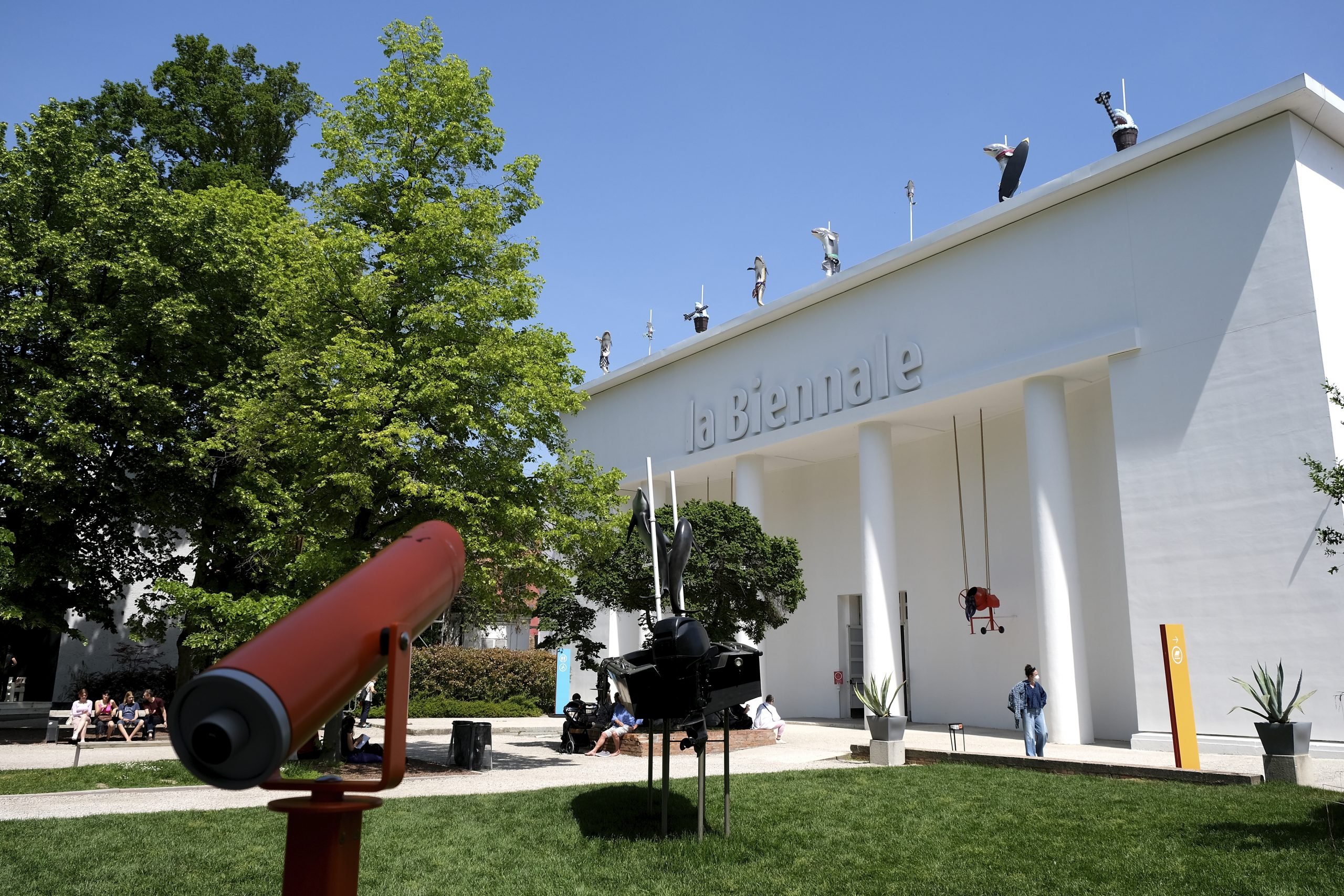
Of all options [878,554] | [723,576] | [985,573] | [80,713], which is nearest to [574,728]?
[723,576]

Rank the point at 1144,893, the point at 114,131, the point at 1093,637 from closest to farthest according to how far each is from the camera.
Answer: the point at 1144,893, the point at 1093,637, the point at 114,131

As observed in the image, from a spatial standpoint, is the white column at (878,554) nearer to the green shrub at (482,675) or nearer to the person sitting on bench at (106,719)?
the green shrub at (482,675)

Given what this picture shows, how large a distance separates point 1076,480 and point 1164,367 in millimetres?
4593

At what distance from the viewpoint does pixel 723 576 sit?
21953 millimetres

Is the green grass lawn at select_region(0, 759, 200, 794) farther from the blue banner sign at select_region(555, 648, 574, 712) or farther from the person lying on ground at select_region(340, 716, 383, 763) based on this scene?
the blue banner sign at select_region(555, 648, 574, 712)

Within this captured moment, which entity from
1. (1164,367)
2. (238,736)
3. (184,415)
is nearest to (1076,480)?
(1164,367)

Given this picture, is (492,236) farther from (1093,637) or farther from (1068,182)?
(1093,637)

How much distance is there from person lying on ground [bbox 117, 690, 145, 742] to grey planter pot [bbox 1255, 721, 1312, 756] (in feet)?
72.8

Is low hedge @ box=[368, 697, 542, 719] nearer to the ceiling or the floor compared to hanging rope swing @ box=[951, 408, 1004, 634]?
nearer to the floor

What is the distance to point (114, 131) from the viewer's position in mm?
25500

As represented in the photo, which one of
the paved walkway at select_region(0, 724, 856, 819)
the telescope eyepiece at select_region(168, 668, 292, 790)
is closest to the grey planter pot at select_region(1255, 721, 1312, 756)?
the paved walkway at select_region(0, 724, 856, 819)

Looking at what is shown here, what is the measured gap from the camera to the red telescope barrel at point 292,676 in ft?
10.7

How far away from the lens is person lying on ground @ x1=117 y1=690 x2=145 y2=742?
21.7 meters

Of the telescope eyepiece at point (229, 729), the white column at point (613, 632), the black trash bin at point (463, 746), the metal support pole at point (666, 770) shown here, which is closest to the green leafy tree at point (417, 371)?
the black trash bin at point (463, 746)
